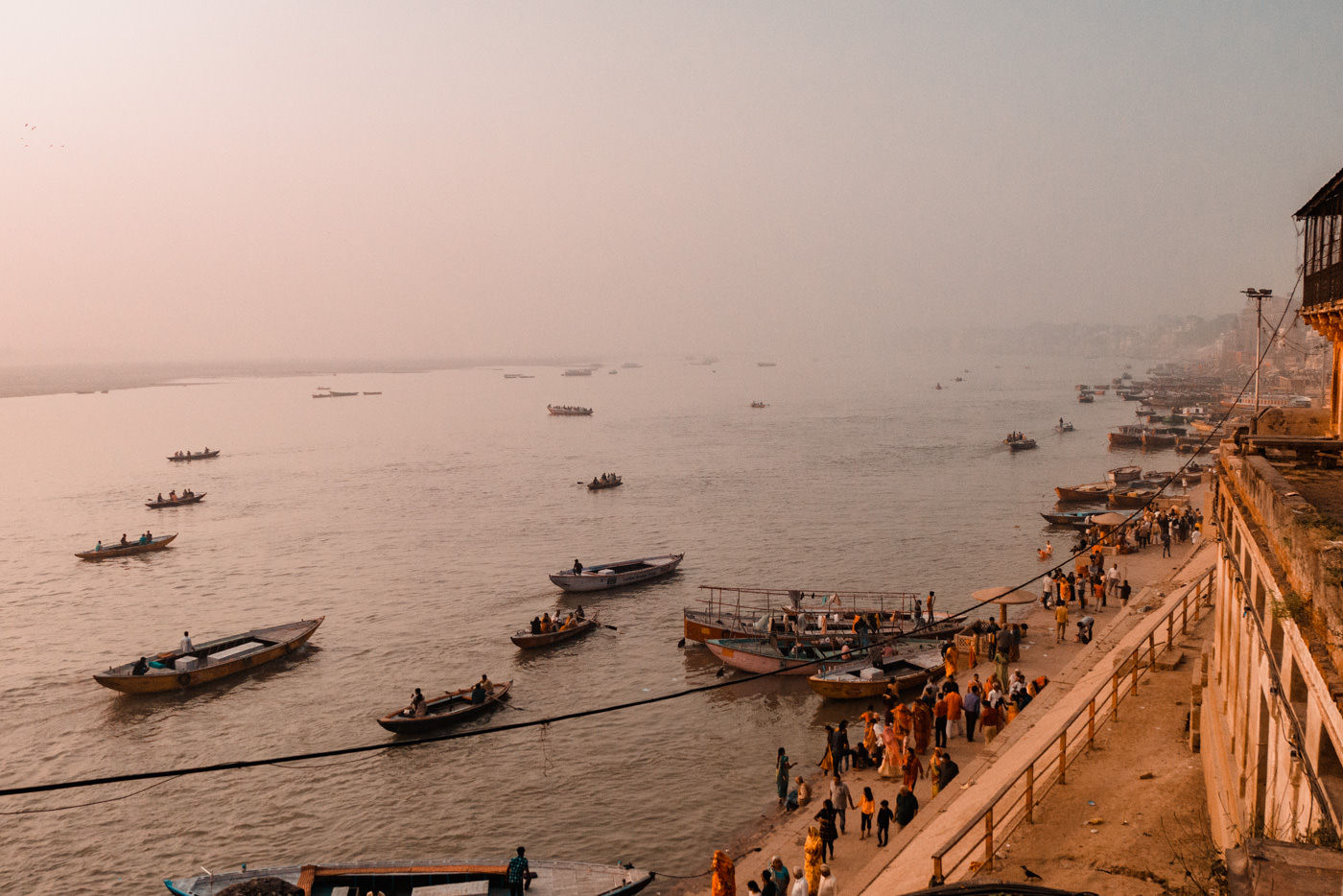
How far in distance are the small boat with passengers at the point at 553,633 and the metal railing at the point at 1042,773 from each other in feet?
61.4

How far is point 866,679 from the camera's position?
25.7 m

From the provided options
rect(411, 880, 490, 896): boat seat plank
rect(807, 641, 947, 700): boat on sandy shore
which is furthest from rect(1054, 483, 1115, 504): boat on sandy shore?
rect(411, 880, 490, 896): boat seat plank

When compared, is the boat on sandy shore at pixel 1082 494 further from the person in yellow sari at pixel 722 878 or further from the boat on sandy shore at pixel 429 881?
the person in yellow sari at pixel 722 878

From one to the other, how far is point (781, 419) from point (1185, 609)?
12362cm

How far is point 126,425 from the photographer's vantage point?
157250 mm

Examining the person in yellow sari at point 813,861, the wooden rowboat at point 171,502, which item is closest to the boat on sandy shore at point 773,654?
the person in yellow sari at point 813,861

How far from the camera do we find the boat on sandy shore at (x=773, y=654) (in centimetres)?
2797

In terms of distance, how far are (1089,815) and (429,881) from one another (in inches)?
444

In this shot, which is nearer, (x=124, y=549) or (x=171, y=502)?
(x=124, y=549)

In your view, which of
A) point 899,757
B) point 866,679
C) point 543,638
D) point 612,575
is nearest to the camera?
point 899,757

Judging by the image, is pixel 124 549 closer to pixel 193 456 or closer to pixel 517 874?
pixel 517 874

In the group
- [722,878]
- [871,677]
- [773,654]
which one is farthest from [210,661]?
[722,878]

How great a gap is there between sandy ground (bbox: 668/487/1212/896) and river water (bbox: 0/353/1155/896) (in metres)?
1.86

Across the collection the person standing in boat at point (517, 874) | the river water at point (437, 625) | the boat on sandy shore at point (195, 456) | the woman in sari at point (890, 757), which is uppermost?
the boat on sandy shore at point (195, 456)
